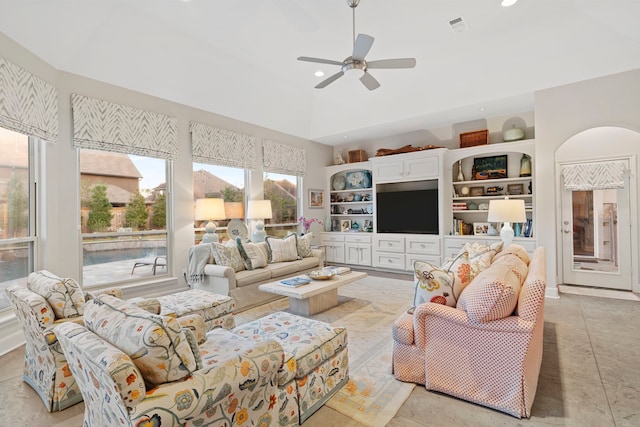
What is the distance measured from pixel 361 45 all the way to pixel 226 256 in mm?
2891

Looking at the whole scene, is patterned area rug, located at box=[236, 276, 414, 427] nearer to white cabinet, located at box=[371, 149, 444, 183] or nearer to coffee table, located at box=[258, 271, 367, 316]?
coffee table, located at box=[258, 271, 367, 316]

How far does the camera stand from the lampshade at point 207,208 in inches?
180

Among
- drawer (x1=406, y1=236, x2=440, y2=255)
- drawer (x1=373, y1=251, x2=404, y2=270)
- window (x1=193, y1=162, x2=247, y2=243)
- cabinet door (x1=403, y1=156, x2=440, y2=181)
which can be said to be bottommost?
drawer (x1=373, y1=251, x2=404, y2=270)

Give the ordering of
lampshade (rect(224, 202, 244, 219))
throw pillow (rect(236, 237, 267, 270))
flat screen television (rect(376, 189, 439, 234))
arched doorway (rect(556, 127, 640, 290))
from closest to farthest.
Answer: throw pillow (rect(236, 237, 267, 270)), arched doorway (rect(556, 127, 640, 290)), lampshade (rect(224, 202, 244, 219)), flat screen television (rect(376, 189, 439, 234))

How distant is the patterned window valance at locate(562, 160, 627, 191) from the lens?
446 centimetres

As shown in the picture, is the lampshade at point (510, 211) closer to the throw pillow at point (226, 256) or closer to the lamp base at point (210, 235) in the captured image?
the throw pillow at point (226, 256)

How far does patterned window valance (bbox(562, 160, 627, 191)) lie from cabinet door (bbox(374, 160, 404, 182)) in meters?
2.54

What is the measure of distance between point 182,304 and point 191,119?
3.10 metres

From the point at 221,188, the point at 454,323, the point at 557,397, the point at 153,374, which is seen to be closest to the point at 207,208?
the point at 221,188

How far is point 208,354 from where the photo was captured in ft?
5.70

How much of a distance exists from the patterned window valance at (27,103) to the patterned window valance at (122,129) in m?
0.26

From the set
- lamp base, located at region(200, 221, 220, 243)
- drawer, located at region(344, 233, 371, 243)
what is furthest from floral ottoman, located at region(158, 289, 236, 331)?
drawer, located at region(344, 233, 371, 243)

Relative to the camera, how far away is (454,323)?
2.00 metres

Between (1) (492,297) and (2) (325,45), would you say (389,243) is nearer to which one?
(2) (325,45)
